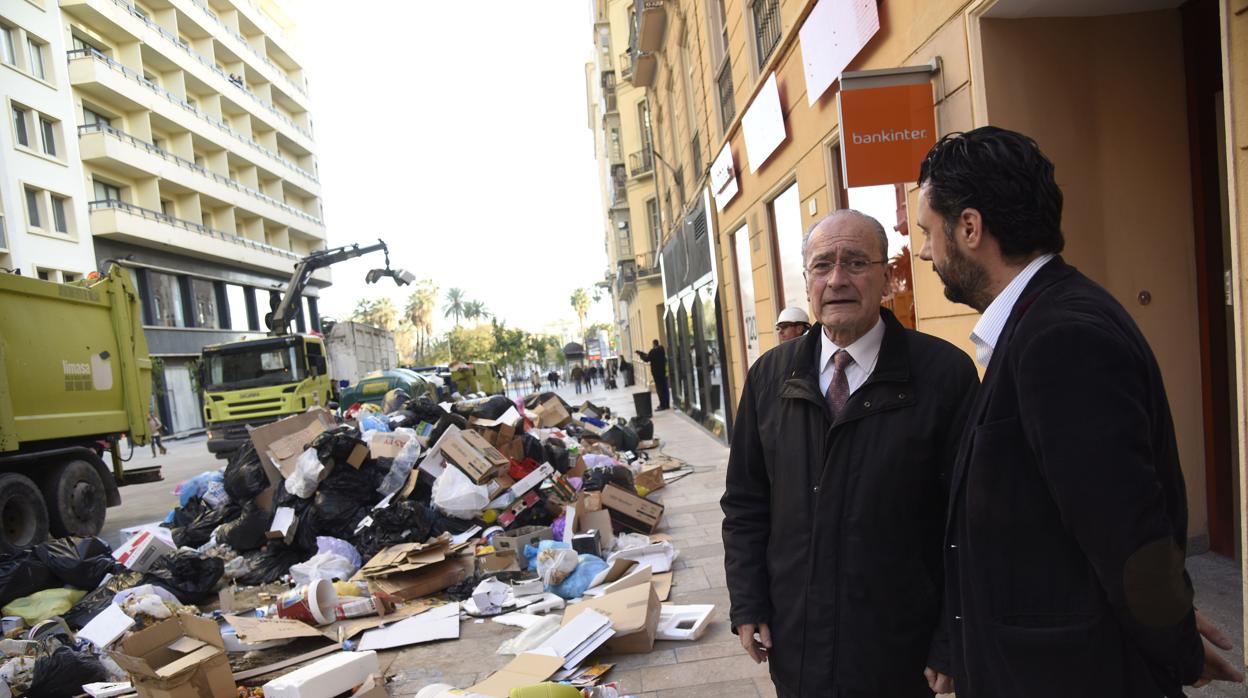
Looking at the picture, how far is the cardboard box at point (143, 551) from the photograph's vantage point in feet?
20.2

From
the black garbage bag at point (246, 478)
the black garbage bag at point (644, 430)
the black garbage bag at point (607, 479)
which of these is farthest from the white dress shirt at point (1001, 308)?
the black garbage bag at point (644, 430)

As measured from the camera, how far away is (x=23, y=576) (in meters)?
5.54

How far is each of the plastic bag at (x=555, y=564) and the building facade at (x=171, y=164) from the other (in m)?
19.5

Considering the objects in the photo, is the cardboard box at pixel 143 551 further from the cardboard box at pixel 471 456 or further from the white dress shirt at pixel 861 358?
the white dress shirt at pixel 861 358

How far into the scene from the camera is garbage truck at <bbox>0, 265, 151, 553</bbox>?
25.3 feet

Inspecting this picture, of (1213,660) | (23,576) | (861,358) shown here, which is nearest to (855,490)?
(861,358)

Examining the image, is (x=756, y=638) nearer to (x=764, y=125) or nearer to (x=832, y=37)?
(x=832, y=37)

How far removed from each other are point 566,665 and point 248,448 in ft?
18.4

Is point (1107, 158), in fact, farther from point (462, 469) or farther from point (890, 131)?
point (462, 469)

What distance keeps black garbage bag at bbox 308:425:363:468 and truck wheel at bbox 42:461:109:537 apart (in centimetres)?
351

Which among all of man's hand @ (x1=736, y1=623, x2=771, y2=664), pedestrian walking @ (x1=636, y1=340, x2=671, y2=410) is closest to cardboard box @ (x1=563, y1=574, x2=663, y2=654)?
man's hand @ (x1=736, y1=623, x2=771, y2=664)

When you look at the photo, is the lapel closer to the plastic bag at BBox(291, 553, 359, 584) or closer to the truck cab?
the plastic bag at BBox(291, 553, 359, 584)

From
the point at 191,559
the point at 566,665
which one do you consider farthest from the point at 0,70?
the point at 566,665

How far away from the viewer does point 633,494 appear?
683 cm
